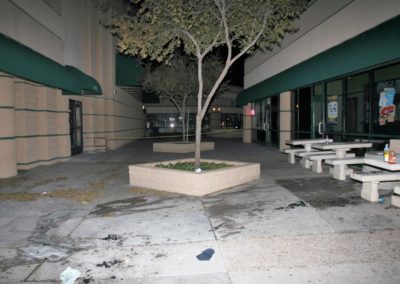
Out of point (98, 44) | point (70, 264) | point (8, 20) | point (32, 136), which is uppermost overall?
point (98, 44)

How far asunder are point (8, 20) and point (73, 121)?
8046mm

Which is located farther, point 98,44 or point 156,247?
point 98,44

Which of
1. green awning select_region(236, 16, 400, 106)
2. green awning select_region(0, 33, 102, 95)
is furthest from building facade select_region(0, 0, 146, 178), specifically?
green awning select_region(236, 16, 400, 106)

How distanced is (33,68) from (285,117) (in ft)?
41.8

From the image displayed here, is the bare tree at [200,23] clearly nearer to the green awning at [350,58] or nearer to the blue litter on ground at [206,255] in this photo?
the green awning at [350,58]

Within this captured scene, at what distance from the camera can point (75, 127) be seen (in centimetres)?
1833

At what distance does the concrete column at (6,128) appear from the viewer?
10.8 meters

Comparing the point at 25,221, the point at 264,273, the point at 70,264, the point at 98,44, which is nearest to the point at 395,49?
the point at 264,273

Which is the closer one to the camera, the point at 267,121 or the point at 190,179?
the point at 190,179

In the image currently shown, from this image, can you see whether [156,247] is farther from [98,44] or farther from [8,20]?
[98,44]

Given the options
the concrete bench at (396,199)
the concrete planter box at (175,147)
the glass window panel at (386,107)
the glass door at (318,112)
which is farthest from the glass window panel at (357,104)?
the concrete planter box at (175,147)

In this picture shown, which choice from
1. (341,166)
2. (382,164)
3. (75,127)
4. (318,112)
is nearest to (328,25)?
(318,112)

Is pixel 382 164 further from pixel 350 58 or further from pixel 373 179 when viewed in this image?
pixel 350 58

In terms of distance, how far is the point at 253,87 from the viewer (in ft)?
77.6
